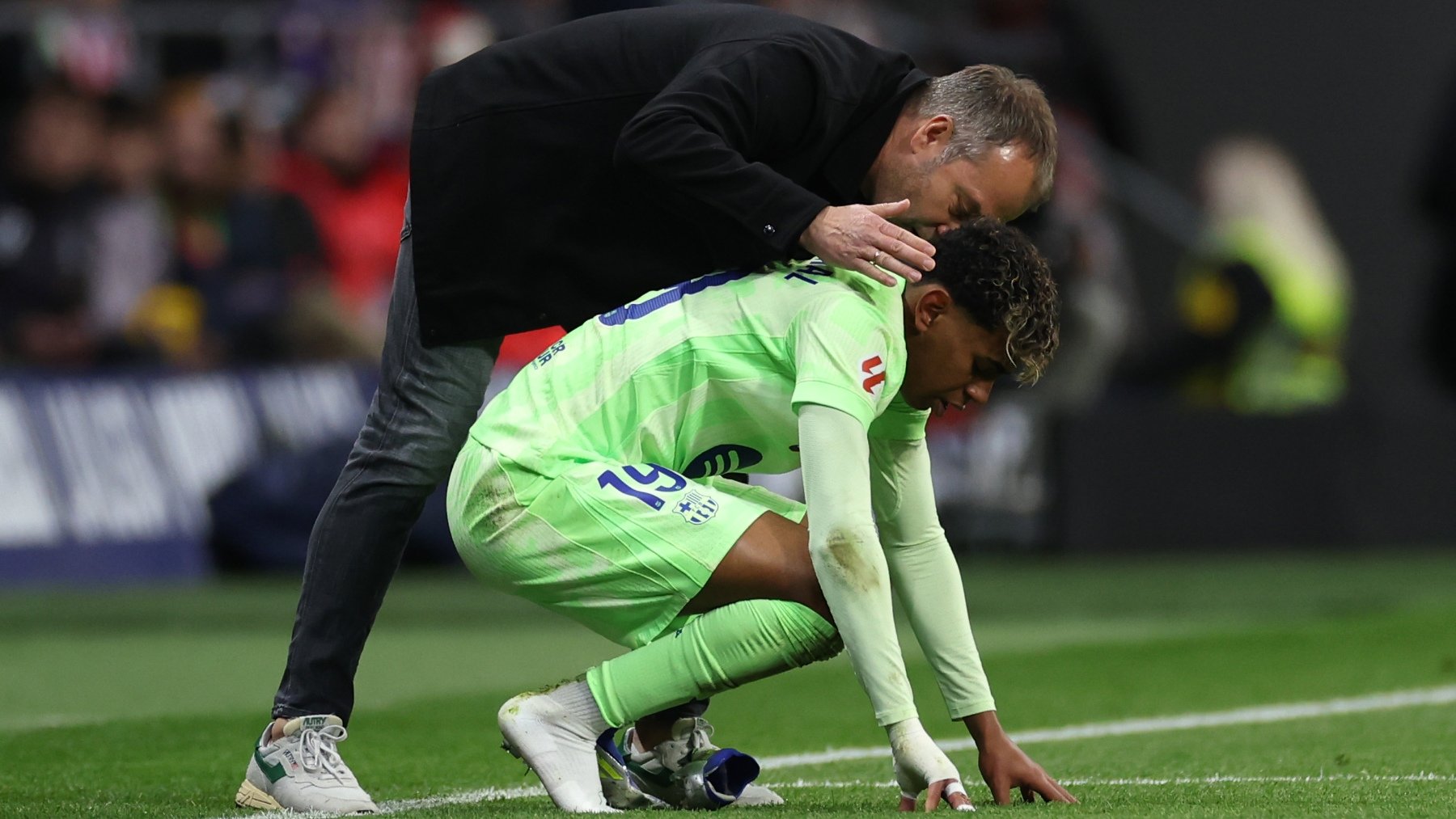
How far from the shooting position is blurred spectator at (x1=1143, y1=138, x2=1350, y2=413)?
1237cm

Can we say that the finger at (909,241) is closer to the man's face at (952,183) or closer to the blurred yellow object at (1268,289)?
the man's face at (952,183)

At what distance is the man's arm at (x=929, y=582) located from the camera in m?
3.81

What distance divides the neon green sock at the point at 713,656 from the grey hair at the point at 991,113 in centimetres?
96

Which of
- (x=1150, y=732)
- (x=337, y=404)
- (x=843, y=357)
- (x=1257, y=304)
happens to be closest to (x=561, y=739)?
(x=843, y=357)

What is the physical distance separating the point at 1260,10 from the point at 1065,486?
17.7 feet

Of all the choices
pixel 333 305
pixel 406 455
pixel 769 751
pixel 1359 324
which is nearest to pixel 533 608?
pixel 333 305

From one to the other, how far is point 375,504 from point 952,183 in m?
1.25

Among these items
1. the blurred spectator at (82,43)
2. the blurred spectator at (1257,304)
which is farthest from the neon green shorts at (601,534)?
the blurred spectator at (1257,304)

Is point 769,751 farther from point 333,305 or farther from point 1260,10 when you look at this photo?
point 1260,10

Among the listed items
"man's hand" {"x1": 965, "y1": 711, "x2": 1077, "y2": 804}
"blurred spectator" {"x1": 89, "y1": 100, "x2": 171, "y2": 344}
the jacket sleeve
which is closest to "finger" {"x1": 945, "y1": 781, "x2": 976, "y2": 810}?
"man's hand" {"x1": 965, "y1": 711, "x2": 1077, "y2": 804}

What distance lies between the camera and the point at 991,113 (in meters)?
4.00

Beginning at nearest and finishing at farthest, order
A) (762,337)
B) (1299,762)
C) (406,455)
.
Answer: (762,337) < (406,455) < (1299,762)

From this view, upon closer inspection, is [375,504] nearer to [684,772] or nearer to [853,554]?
[684,772]

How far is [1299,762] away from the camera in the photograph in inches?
175
